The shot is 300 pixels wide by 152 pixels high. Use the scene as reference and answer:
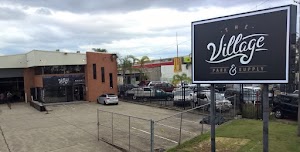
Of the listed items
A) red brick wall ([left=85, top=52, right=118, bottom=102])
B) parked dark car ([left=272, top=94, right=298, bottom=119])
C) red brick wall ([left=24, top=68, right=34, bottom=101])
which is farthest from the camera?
red brick wall ([left=24, top=68, right=34, bottom=101])

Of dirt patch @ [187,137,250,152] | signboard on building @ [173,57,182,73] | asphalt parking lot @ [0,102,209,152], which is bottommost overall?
asphalt parking lot @ [0,102,209,152]

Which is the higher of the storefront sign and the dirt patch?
the storefront sign

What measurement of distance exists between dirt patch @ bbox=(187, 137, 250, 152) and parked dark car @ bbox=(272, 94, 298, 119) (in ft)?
28.3

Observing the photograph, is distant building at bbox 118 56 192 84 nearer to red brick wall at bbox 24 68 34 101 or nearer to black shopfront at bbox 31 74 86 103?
black shopfront at bbox 31 74 86 103

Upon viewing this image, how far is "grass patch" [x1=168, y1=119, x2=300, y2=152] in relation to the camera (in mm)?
11750

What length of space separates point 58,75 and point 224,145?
3100 cm

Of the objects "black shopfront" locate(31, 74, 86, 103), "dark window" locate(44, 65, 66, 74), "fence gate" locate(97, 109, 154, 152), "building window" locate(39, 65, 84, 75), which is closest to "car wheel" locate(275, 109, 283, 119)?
→ "fence gate" locate(97, 109, 154, 152)

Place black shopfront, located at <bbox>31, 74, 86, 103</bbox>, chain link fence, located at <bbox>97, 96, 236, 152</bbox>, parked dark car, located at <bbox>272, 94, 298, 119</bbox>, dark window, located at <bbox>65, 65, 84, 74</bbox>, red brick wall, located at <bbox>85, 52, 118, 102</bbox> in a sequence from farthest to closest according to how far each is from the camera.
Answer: red brick wall, located at <bbox>85, 52, 118, 102</bbox>
dark window, located at <bbox>65, 65, 84, 74</bbox>
black shopfront, located at <bbox>31, 74, 86, 103</bbox>
parked dark car, located at <bbox>272, 94, 298, 119</bbox>
chain link fence, located at <bbox>97, 96, 236, 152</bbox>

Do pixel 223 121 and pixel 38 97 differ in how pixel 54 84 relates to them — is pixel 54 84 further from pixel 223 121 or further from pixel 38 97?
pixel 223 121

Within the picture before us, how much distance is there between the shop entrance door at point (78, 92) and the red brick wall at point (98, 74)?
1.22 m

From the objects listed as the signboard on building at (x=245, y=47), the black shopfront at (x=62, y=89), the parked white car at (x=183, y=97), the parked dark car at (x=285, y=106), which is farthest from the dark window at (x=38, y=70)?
the signboard on building at (x=245, y=47)

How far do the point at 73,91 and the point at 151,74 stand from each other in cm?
4239

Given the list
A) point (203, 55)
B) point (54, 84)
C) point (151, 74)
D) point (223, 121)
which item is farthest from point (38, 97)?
point (151, 74)

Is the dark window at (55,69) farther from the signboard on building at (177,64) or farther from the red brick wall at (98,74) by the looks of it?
the signboard on building at (177,64)
